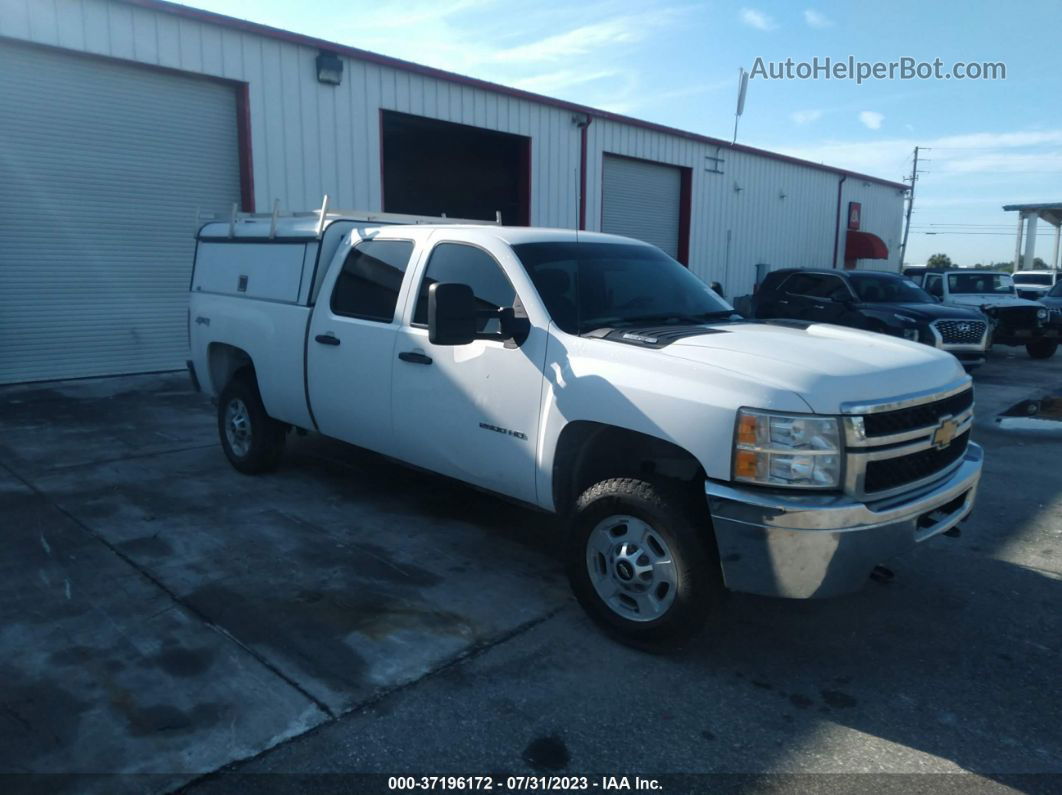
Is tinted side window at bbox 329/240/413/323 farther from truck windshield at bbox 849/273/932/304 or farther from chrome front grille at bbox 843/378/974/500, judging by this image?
truck windshield at bbox 849/273/932/304

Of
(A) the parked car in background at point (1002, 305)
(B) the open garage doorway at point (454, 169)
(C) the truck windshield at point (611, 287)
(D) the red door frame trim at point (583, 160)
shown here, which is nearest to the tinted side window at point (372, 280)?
Answer: (C) the truck windshield at point (611, 287)

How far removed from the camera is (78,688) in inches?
133

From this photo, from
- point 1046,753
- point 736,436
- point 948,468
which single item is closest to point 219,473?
point 736,436

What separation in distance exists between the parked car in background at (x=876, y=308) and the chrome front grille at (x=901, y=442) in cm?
860

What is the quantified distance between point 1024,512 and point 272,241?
594 centimetres

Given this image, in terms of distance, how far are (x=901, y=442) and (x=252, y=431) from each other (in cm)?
473

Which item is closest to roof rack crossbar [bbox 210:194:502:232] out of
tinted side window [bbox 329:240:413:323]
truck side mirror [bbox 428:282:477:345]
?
tinted side window [bbox 329:240:413:323]

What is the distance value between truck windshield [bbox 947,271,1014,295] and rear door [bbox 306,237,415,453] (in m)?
15.3

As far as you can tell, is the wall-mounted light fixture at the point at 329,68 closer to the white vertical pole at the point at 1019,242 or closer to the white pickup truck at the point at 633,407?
the white pickup truck at the point at 633,407

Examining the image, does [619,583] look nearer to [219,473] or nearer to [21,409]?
[219,473]

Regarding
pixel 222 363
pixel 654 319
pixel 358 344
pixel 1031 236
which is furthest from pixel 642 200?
pixel 1031 236

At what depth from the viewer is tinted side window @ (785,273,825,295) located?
13.3 metres

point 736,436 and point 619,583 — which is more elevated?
point 736,436

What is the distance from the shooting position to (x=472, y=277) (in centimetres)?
474
